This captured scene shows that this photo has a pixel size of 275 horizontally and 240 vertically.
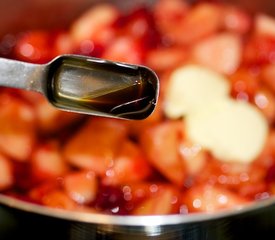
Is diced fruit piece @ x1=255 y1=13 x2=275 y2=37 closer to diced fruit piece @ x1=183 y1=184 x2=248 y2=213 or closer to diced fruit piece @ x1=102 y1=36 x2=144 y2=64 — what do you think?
diced fruit piece @ x1=102 y1=36 x2=144 y2=64

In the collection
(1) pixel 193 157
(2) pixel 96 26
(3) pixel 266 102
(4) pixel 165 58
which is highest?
(2) pixel 96 26

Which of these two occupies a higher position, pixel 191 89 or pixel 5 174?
pixel 191 89

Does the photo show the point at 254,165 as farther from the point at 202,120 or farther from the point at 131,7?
the point at 131,7

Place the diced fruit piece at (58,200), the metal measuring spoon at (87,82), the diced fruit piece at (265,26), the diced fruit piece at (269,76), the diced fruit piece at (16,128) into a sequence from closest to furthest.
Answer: the metal measuring spoon at (87,82), the diced fruit piece at (58,200), the diced fruit piece at (16,128), the diced fruit piece at (269,76), the diced fruit piece at (265,26)

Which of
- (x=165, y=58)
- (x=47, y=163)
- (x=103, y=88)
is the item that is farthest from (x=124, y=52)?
(x=103, y=88)

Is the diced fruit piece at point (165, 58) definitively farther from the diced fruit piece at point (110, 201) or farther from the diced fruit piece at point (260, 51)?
the diced fruit piece at point (110, 201)

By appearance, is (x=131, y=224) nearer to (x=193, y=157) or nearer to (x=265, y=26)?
(x=193, y=157)

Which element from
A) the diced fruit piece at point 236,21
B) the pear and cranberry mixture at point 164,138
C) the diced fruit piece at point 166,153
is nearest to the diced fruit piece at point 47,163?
the pear and cranberry mixture at point 164,138

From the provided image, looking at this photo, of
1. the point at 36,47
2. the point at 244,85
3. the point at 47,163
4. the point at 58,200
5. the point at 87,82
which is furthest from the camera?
the point at 36,47
